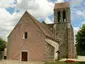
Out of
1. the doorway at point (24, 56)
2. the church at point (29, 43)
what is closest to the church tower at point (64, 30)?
the church at point (29, 43)

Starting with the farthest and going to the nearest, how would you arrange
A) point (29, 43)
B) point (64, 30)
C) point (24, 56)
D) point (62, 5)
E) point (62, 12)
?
point (62, 5) → point (62, 12) → point (64, 30) → point (24, 56) → point (29, 43)

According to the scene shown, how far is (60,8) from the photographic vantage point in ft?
149

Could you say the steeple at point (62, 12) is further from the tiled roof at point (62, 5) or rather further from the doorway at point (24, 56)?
the doorway at point (24, 56)

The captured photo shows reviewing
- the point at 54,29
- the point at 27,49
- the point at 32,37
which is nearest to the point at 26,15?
the point at 32,37

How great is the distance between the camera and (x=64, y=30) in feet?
141

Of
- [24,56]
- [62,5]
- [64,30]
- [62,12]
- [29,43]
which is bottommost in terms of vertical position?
[24,56]

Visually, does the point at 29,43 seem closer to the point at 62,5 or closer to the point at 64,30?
the point at 64,30

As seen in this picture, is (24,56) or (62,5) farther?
(62,5)

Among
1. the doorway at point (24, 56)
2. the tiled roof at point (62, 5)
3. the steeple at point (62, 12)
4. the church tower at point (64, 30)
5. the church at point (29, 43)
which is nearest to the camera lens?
the church at point (29, 43)

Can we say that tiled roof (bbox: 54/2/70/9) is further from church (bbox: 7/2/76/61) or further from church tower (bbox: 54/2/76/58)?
church (bbox: 7/2/76/61)

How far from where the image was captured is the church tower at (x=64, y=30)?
136ft

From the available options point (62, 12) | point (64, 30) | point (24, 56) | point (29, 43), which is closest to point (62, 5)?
point (62, 12)

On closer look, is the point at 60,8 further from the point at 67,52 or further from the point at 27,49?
the point at 27,49

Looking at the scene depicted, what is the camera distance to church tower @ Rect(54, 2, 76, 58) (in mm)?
41562
